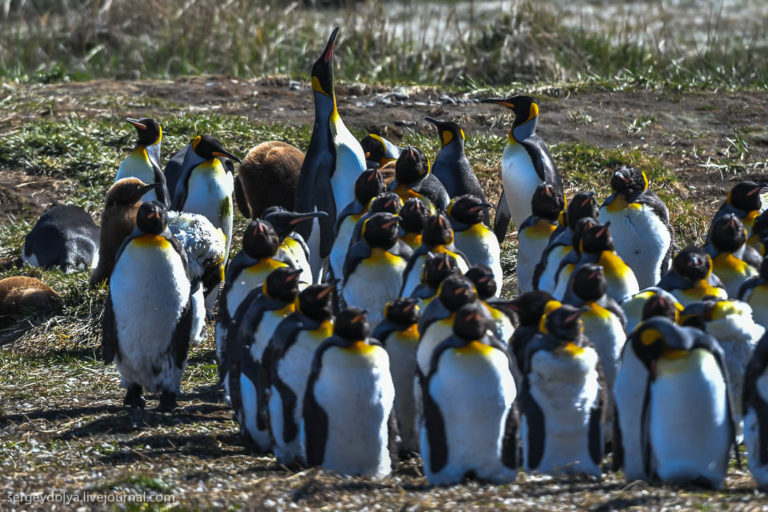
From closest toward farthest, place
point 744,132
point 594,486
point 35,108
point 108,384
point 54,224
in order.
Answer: point 594,486
point 108,384
point 54,224
point 744,132
point 35,108

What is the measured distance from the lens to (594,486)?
16.3 ft

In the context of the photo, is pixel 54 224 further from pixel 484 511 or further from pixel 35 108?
pixel 484 511

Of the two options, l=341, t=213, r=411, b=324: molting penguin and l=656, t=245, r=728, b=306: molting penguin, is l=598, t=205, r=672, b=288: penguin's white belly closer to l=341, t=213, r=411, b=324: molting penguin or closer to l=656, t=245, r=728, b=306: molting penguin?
l=656, t=245, r=728, b=306: molting penguin

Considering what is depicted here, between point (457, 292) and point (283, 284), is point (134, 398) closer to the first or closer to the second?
point (283, 284)

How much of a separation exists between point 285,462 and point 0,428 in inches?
63.9

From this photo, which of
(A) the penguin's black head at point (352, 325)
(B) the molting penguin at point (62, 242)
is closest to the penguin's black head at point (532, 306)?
(A) the penguin's black head at point (352, 325)

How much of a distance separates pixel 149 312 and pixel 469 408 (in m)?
2.22

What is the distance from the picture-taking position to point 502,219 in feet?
31.6

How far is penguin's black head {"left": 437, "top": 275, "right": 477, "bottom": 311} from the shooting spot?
5.30 meters

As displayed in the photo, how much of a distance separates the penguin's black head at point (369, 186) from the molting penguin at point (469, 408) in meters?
2.56

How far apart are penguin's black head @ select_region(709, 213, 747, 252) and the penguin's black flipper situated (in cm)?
307

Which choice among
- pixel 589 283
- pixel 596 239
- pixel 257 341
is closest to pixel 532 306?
pixel 589 283

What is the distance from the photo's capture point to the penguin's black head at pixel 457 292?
17.4 feet

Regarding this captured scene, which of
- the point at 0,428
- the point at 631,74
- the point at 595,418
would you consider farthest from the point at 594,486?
the point at 631,74
